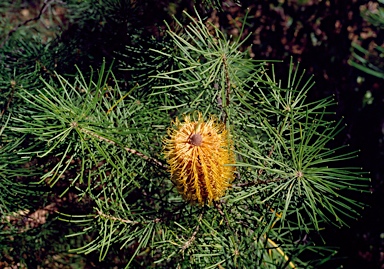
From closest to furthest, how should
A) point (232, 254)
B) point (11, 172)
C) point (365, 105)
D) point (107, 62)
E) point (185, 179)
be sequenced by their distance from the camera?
point (185, 179)
point (232, 254)
point (11, 172)
point (107, 62)
point (365, 105)

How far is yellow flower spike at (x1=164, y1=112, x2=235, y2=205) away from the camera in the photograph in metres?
0.84

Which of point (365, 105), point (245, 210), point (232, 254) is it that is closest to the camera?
point (232, 254)

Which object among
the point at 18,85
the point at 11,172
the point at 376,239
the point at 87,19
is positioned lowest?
the point at 376,239

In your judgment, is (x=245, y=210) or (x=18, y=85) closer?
(x=245, y=210)

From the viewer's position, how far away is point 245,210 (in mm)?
1080

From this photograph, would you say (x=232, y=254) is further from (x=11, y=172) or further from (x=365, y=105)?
(x=365, y=105)

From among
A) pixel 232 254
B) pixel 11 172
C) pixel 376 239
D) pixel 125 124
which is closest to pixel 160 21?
pixel 125 124

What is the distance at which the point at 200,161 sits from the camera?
851 mm

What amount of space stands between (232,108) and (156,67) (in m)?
0.26

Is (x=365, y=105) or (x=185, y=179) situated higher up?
(x=185, y=179)

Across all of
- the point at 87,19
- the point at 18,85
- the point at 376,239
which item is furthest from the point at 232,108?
the point at 376,239

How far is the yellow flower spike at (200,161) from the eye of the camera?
0.84m

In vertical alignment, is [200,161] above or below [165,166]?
above

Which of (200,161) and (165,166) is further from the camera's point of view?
(165,166)
